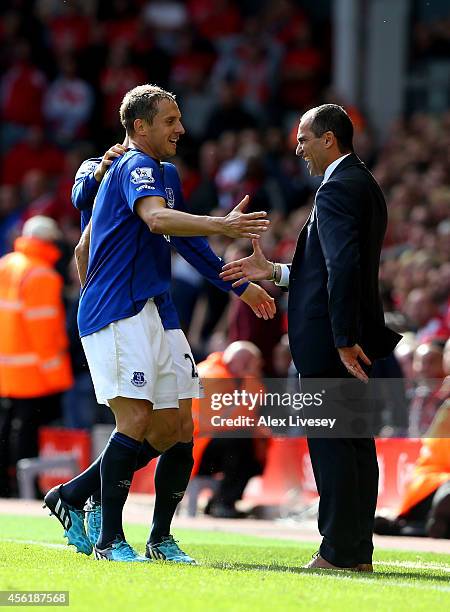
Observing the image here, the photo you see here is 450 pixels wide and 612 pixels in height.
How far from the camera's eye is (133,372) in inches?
270

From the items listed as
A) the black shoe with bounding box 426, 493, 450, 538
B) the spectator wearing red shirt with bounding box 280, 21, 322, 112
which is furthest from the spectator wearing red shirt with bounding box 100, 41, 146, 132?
the black shoe with bounding box 426, 493, 450, 538

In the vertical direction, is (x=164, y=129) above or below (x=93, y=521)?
above

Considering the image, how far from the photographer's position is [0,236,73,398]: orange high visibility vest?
13008 millimetres

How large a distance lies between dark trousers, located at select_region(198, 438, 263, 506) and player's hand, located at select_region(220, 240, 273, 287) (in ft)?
14.5

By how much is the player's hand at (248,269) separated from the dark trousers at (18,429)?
6.07 meters

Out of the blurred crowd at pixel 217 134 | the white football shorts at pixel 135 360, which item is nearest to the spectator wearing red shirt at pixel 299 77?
the blurred crowd at pixel 217 134

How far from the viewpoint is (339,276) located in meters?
6.82

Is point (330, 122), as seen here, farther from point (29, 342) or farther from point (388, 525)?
point (29, 342)

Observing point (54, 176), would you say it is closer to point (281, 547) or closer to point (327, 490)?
point (281, 547)

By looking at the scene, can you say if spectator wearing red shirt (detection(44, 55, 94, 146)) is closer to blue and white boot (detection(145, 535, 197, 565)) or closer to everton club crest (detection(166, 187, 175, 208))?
everton club crest (detection(166, 187, 175, 208))

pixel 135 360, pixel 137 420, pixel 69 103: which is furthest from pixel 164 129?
pixel 69 103

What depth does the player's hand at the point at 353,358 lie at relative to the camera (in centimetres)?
685

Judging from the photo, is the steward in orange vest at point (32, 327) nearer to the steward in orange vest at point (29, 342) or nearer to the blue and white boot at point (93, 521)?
the steward in orange vest at point (29, 342)

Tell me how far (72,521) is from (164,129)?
1952 mm
